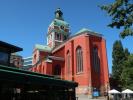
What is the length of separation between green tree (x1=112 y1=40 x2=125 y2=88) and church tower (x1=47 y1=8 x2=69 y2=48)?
21740mm

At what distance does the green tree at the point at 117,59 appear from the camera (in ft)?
167

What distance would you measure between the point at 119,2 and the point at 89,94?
94.3 feet

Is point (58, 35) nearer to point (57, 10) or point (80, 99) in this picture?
point (57, 10)

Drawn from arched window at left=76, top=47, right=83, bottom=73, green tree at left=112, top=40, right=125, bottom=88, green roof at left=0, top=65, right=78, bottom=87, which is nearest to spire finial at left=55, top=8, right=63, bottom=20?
green tree at left=112, top=40, right=125, bottom=88

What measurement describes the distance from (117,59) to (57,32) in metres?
26.3

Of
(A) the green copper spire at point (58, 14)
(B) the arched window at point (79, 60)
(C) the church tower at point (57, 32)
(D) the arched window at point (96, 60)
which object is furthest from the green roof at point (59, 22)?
(D) the arched window at point (96, 60)

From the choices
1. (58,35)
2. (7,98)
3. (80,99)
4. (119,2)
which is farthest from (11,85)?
(58,35)

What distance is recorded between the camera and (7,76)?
12.0 meters

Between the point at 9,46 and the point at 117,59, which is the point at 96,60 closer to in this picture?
the point at 117,59

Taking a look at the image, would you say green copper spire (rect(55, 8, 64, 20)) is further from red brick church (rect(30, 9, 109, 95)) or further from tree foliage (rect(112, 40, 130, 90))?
tree foliage (rect(112, 40, 130, 90))

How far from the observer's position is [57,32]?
73.0 m

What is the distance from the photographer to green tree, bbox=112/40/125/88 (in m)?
51.0

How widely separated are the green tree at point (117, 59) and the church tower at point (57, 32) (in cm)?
2174

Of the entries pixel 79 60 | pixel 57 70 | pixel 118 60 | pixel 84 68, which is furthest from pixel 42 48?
pixel 84 68
